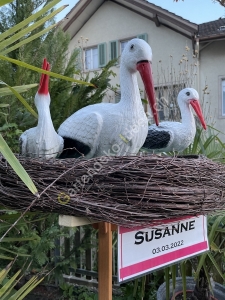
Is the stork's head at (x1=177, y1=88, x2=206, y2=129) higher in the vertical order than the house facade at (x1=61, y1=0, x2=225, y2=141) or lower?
lower

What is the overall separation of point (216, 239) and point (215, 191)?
0.90 m

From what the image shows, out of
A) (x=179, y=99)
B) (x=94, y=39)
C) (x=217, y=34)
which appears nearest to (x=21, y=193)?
(x=179, y=99)

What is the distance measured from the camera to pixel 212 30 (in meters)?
6.79

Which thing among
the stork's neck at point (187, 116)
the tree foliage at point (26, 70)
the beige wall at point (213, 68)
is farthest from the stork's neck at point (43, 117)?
the beige wall at point (213, 68)

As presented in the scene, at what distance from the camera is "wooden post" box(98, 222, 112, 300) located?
A: 851 mm

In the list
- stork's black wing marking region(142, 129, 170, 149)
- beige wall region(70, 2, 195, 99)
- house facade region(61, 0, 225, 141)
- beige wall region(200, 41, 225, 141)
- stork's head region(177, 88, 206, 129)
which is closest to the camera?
stork's black wing marking region(142, 129, 170, 149)

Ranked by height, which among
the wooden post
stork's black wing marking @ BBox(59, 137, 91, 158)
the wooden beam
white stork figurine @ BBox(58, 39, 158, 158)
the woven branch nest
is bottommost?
the wooden post

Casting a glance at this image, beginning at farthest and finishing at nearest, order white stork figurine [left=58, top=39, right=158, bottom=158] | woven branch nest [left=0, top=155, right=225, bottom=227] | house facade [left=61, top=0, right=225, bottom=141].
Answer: house facade [left=61, top=0, right=225, bottom=141]
white stork figurine [left=58, top=39, right=158, bottom=158]
woven branch nest [left=0, top=155, right=225, bottom=227]

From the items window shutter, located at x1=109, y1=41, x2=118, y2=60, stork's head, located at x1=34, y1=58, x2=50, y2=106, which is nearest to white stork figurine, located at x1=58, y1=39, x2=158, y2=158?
stork's head, located at x1=34, y1=58, x2=50, y2=106

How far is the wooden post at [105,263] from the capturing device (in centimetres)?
85

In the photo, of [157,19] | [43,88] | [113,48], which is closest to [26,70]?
[43,88]

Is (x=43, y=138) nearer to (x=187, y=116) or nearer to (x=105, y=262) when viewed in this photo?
(x=105, y=262)

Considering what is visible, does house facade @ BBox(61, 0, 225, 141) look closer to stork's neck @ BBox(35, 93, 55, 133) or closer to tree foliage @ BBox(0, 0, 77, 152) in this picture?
tree foliage @ BBox(0, 0, 77, 152)

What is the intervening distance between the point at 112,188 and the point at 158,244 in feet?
0.86
